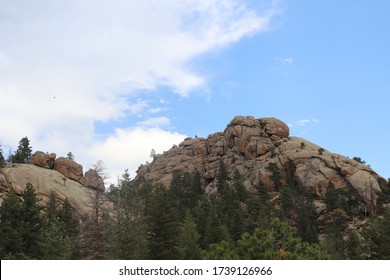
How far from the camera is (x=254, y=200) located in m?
66.2

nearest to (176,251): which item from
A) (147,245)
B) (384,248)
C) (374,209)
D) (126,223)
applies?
(147,245)

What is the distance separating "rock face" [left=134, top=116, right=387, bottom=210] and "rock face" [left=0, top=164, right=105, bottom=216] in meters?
32.0

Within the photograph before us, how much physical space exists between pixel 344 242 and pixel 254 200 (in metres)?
18.9

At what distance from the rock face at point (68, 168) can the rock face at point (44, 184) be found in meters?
8.38

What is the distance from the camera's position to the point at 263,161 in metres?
90.0

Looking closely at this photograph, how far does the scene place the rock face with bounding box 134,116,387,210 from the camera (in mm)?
78062

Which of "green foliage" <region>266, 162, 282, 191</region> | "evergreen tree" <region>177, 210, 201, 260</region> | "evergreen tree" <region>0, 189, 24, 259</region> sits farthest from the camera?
"green foliage" <region>266, 162, 282, 191</region>

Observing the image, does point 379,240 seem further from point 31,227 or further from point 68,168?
point 68,168

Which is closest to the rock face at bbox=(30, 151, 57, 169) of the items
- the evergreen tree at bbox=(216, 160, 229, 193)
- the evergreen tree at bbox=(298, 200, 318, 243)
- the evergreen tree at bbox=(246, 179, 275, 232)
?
the evergreen tree at bbox=(216, 160, 229, 193)

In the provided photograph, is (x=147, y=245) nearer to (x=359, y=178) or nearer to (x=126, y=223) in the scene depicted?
(x=126, y=223)

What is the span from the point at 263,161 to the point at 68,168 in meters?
43.8

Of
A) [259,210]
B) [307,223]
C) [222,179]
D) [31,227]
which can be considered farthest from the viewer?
[222,179]

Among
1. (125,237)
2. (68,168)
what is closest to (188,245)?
(125,237)

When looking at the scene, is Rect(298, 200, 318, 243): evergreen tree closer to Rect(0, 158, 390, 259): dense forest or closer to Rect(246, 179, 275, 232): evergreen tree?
Rect(0, 158, 390, 259): dense forest
